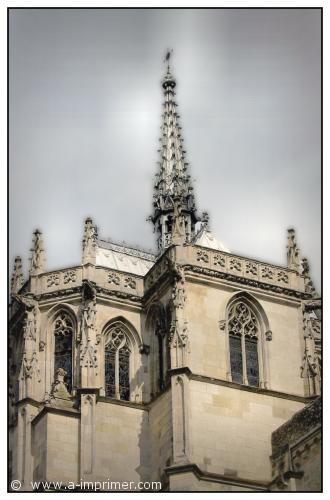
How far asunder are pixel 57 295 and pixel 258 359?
21.6 ft

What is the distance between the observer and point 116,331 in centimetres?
5075

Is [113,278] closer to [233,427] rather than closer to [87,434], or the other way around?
[87,434]

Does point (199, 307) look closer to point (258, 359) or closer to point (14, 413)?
point (258, 359)

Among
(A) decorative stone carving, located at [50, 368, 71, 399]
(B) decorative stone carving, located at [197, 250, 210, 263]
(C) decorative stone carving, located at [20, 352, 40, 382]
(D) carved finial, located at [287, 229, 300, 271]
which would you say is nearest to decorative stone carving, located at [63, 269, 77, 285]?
(C) decorative stone carving, located at [20, 352, 40, 382]

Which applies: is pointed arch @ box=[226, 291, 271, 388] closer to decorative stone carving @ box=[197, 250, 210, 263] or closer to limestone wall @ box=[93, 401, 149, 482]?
decorative stone carving @ box=[197, 250, 210, 263]

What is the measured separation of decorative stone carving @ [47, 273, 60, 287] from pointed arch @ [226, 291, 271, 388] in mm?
5599

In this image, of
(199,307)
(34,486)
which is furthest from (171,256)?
(34,486)

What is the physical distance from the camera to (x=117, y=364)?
5016cm

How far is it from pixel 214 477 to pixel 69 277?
9.21 metres

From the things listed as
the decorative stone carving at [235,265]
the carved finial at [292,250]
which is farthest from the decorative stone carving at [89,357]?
the carved finial at [292,250]

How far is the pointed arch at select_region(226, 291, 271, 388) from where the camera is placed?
160 ft

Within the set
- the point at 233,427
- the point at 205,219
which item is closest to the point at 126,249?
the point at 205,219

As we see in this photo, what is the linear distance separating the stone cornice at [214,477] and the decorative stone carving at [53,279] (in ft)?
28.7

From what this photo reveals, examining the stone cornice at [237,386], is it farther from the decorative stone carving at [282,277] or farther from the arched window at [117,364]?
the decorative stone carving at [282,277]
